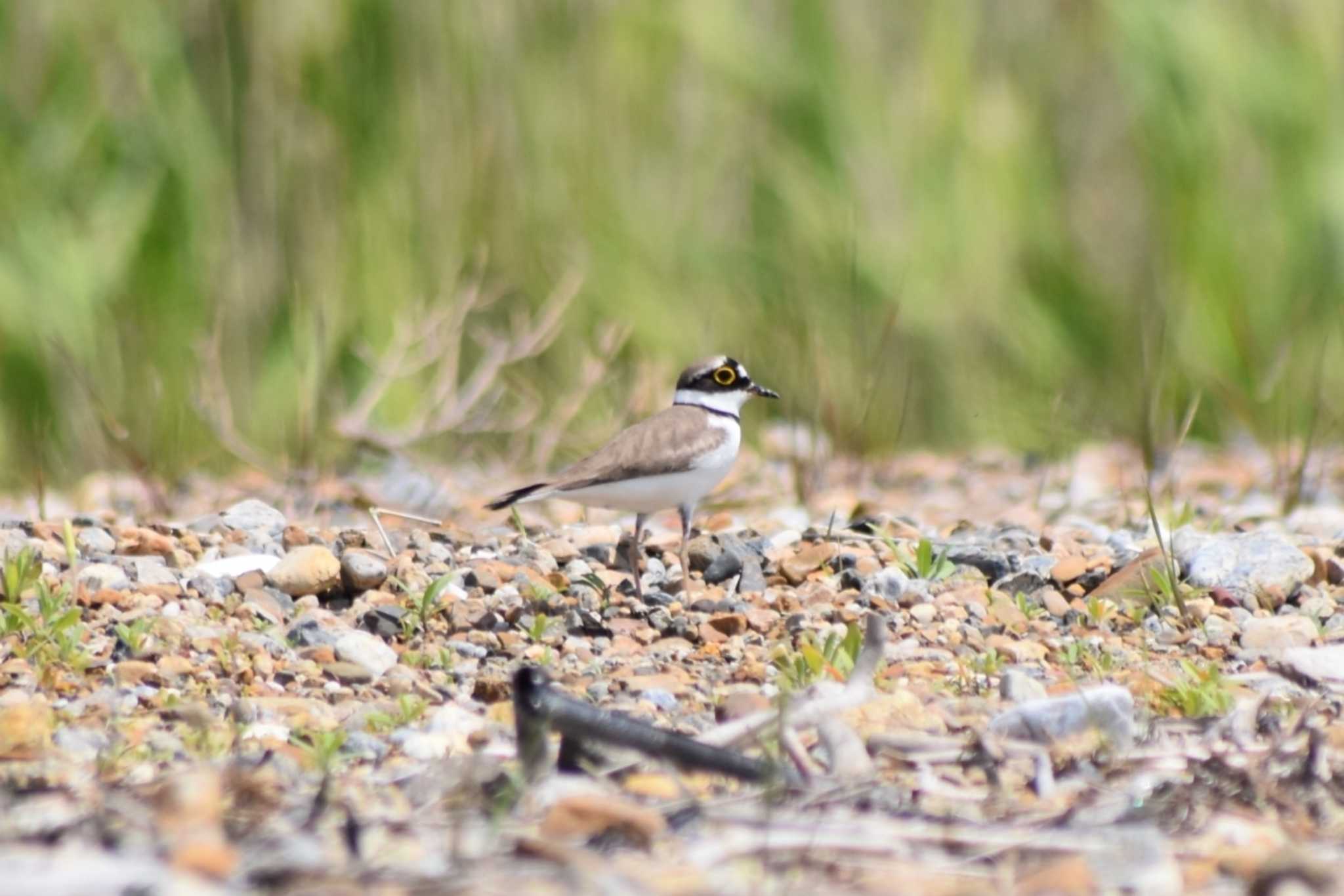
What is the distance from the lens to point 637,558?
4707 millimetres

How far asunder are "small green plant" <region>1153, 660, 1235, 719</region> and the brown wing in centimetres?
179

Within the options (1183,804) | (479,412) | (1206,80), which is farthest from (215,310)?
(1183,804)

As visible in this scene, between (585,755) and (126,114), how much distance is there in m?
5.01

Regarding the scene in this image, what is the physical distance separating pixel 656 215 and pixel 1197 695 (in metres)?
4.73

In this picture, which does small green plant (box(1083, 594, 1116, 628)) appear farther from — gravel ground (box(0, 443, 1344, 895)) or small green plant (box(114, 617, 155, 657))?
small green plant (box(114, 617, 155, 657))

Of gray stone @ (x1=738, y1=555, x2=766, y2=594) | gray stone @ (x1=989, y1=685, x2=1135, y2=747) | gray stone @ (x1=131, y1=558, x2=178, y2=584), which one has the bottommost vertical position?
gray stone @ (x1=738, y1=555, x2=766, y2=594)

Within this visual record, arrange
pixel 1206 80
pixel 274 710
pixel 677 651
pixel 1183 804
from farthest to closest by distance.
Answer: pixel 1206 80
pixel 677 651
pixel 274 710
pixel 1183 804

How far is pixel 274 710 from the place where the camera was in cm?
349

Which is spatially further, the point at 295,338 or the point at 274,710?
the point at 295,338

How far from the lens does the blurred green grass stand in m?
6.86

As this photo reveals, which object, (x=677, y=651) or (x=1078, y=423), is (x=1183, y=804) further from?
(x=1078, y=423)

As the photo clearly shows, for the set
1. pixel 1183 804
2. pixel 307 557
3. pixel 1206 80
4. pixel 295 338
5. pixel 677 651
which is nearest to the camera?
pixel 1183 804

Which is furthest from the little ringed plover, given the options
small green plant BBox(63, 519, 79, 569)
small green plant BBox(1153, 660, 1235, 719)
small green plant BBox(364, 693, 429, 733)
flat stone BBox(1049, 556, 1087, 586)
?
small green plant BBox(1153, 660, 1235, 719)

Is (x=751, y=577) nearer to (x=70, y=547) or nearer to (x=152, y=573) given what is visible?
(x=152, y=573)
